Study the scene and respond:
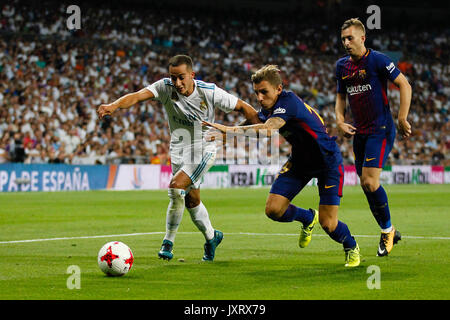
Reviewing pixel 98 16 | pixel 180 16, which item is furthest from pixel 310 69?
pixel 98 16

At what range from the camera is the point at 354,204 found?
870 inches

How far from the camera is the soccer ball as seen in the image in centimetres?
789

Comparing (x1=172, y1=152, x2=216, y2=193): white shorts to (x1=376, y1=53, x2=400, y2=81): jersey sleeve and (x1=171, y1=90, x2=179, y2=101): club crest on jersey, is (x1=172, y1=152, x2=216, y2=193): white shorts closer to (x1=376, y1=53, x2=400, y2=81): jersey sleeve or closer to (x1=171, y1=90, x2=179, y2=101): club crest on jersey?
(x1=171, y1=90, x2=179, y2=101): club crest on jersey

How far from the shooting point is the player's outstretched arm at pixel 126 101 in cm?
869

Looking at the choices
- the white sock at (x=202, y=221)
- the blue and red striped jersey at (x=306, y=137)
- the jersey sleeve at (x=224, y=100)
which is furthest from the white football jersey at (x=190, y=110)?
the blue and red striped jersey at (x=306, y=137)

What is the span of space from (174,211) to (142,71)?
84.8ft

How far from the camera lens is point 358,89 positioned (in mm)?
9766

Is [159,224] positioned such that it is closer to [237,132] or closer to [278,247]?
[278,247]

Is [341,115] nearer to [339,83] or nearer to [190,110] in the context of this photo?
[339,83]

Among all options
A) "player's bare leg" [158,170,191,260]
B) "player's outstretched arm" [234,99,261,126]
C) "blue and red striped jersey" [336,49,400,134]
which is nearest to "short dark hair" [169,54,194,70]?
"player's outstretched arm" [234,99,261,126]

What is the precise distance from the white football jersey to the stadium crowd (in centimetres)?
1779

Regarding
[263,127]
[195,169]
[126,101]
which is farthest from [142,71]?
[263,127]

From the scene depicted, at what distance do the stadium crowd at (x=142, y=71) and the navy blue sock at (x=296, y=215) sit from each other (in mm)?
18912

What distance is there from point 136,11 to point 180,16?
10.1ft
